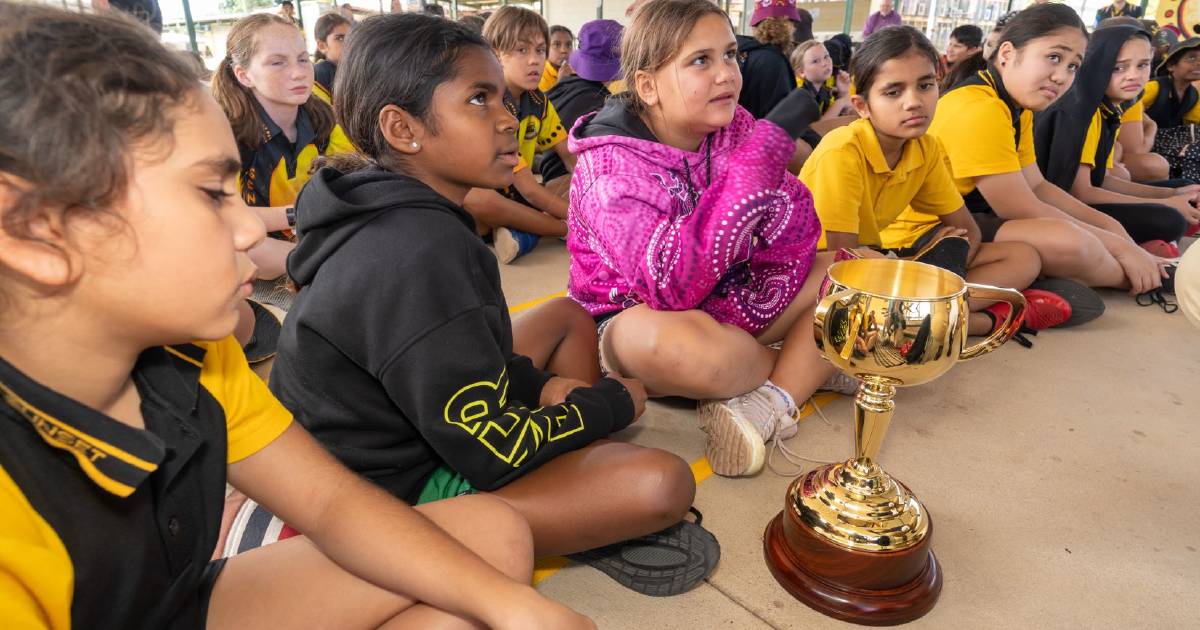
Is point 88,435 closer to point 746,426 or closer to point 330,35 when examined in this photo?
point 746,426

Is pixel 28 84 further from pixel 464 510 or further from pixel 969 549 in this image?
pixel 969 549

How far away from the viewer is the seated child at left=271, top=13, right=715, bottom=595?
1039 mm

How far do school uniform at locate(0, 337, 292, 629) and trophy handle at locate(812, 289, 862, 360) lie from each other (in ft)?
2.79

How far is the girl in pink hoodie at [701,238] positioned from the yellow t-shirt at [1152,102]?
366cm

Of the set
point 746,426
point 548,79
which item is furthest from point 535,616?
point 548,79

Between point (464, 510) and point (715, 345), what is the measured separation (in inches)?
31.1

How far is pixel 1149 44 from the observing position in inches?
113

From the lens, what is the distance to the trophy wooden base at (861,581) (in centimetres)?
119

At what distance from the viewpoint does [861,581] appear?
121 centimetres

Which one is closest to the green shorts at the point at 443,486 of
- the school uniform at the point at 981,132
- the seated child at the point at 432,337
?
the seated child at the point at 432,337

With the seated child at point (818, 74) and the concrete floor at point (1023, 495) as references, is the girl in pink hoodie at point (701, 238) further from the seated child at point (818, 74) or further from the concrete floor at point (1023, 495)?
the seated child at point (818, 74)

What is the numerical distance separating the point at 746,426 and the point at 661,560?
376mm

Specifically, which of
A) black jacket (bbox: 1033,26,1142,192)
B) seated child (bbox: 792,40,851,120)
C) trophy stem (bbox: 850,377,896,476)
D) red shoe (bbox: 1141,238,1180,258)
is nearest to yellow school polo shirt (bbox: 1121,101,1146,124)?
black jacket (bbox: 1033,26,1142,192)

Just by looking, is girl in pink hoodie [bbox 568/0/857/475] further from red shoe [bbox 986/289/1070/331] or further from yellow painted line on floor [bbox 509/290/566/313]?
red shoe [bbox 986/289/1070/331]
